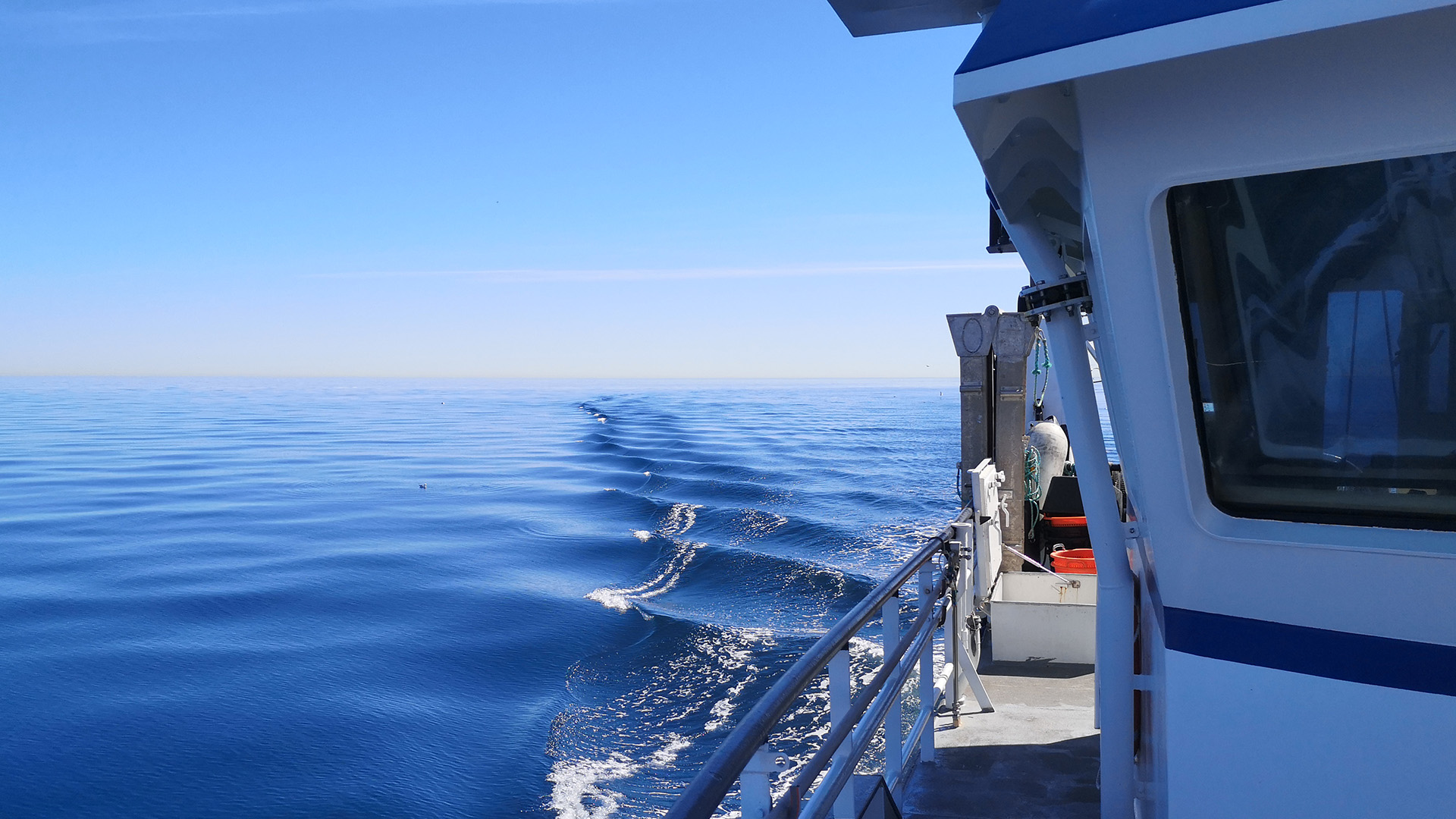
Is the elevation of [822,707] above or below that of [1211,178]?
below

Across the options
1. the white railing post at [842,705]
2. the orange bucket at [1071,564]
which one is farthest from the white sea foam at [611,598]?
the white railing post at [842,705]

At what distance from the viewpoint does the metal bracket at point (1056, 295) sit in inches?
105

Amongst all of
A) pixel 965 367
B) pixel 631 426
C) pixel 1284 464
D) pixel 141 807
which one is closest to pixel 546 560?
pixel 141 807

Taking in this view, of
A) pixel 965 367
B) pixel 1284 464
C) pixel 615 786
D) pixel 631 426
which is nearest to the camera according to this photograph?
pixel 1284 464

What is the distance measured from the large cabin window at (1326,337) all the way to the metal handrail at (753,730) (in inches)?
38.9

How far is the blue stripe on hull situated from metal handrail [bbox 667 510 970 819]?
82 cm

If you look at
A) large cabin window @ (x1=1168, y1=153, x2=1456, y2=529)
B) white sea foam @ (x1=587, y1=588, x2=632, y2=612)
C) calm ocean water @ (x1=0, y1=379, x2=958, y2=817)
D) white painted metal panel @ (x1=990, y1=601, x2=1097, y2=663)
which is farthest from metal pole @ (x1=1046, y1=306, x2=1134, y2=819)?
white sea foam @ (x1=587, y1=588, x2=632, y2=612)

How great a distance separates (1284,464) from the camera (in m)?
1.97

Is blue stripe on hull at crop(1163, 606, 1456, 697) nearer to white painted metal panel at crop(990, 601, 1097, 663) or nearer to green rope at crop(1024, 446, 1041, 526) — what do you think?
white painted metal panel at crop(990, 601, 1097, 663)

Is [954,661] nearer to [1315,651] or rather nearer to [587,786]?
[1315,651]

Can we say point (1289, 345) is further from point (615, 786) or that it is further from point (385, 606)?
point (385, 606)

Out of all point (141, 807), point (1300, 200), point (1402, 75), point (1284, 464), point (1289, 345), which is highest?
point (1402, 75)

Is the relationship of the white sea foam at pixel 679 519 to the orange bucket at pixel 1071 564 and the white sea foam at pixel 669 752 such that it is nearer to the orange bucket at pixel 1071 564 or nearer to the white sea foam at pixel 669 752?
the white sea foam at pixel 669 752

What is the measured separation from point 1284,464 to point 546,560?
2238 centimetres
